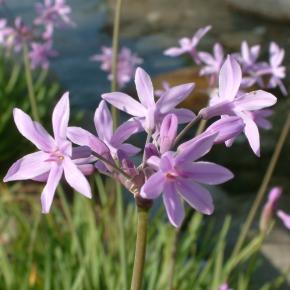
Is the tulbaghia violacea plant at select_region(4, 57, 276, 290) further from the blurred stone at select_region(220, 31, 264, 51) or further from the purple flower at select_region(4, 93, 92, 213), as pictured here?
the blurred stone at select_region(220, 31, 264, 51)

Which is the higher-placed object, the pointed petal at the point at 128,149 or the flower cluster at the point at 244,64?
the pointed petal at the point at 128,149

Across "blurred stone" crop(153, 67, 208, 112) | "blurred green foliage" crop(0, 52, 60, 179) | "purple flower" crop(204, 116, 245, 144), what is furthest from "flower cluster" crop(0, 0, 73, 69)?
"blurred stone" crop(153, 67, 208, 112)

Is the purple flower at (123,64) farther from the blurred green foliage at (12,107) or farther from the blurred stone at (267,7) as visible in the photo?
the blurred stone at (267,7)

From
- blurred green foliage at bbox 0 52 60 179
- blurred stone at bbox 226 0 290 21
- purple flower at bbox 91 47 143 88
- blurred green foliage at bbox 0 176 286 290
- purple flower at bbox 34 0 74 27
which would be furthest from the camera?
blurred stone at bbox 226 0 290 21

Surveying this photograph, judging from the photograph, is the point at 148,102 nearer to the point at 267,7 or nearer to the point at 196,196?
the point at 196,196

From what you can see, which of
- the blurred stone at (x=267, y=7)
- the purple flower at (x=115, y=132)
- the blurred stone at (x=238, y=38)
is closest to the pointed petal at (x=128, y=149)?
the purple flower at (x=115, y=132)

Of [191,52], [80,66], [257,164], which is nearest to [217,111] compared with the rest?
[191,52]
